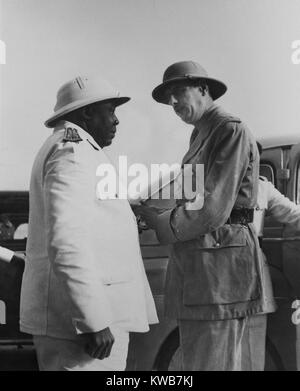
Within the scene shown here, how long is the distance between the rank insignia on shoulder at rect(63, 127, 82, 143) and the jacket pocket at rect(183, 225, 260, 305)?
0.76 meters

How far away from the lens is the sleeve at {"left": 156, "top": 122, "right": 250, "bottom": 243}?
249 centimetres

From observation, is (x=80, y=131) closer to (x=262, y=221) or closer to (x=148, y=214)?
(x=148, y=214)

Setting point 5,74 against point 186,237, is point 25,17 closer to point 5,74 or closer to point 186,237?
point 5,74

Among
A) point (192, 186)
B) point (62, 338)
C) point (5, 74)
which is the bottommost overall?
point (62, 338)

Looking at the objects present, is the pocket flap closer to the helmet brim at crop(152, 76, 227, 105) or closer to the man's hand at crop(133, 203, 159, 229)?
the man's hand at crop(133, 203, 159, 229)

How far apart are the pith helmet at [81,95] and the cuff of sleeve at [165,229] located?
579 millimetres

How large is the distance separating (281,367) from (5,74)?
204cm

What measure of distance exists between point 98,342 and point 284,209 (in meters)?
1.28

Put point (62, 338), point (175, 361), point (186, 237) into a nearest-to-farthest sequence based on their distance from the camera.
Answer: point (62, 338), point (186, 237), point (175, 361)

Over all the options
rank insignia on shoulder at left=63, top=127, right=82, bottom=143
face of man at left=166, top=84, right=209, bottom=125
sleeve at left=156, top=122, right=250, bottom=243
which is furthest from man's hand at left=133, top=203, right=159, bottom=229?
rank insignia on shoulder at left=63, top=127, right=82, bottom=143

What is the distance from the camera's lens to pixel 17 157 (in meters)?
2.80

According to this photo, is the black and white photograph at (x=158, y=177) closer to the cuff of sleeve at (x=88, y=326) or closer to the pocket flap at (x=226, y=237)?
the pocket flap at (x=226, y=237)

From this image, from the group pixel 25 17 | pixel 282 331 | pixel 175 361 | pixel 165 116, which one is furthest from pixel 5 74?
pixel 282 331

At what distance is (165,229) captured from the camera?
102 inches
